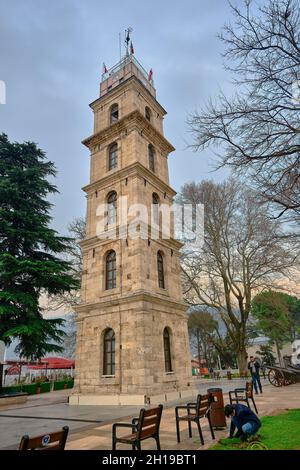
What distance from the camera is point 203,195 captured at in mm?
24297

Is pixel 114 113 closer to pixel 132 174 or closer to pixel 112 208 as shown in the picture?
pixel 132 174

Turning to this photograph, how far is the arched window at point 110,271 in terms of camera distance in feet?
53.5

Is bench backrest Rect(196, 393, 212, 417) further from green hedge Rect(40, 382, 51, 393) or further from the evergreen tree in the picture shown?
→ green hedge Rect(40, 382, 51, 393)

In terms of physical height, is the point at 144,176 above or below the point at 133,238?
above

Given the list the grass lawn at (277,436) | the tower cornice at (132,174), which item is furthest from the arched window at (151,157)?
the grass lawn at (277,436)

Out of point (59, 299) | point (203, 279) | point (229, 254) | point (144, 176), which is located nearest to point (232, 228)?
point (229, 254)

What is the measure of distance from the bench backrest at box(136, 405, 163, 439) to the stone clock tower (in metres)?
7.79

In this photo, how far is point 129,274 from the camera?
1522cm

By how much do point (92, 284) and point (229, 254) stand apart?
11.3m

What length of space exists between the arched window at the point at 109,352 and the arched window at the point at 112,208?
600 cm

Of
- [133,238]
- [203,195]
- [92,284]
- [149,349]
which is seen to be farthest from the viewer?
[203,195]

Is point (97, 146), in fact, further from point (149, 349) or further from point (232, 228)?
point (149, 349)

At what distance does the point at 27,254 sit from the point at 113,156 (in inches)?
344

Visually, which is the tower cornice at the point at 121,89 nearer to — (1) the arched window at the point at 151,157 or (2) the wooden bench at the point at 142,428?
(1) the arched window at the point at 151,157
